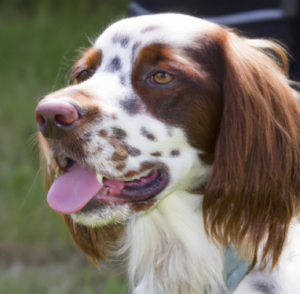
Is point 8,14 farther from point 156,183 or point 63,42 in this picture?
point 156,183

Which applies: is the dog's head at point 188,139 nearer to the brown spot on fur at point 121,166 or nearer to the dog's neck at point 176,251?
the brown spot on fur at point 121,166

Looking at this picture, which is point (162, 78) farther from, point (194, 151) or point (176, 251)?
point (176, 251)

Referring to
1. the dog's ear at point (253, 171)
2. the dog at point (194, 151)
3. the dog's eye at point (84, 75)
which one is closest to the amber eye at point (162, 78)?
the dog at point (194, 151)

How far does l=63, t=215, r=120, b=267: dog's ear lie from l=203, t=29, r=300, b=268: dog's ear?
0.64 metres

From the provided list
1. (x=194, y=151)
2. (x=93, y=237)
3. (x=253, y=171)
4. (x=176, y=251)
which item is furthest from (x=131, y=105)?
(x=93, y=237)

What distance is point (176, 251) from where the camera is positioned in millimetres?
2404

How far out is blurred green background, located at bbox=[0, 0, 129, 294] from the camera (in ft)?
13.5

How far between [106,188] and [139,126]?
0.31 meters

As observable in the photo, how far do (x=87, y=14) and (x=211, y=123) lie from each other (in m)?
8.27

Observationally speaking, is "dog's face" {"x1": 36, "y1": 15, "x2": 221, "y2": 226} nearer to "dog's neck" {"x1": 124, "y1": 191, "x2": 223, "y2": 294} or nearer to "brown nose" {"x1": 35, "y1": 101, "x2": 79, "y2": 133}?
"brown nose" {"x1": 35, "y1": 101, "x2": 79, "y2": 133}

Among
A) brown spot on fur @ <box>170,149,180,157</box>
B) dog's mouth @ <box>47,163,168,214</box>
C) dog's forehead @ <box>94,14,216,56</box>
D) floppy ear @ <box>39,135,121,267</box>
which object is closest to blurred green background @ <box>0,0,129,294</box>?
floppy ear @ <box>39,135,121,267</box>

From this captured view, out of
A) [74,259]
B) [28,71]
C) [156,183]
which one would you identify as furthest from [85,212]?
[28,71]

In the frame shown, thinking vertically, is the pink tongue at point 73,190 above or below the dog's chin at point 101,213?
above

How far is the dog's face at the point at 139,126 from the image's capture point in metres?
2.05
